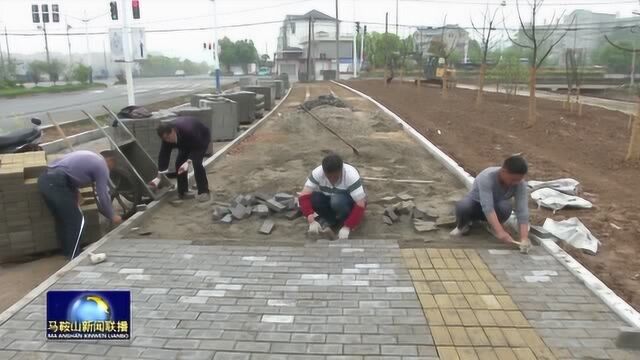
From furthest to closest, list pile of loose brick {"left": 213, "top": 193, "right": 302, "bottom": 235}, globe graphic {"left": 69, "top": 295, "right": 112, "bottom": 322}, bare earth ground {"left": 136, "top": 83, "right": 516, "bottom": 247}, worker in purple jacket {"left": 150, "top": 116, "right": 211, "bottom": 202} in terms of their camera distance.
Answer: worker in purple jacket {"left": 150, "top": 116, "right": 211, "bottom": 202}
pile of loose brick {"left": 213, "top": 193, "right": 302, "bottom": 235}
bare earth ground {"left": 136, "top": 83, "right": 516, "bottom": 247}
globe graphic {"left": 69, "top": 295, "right": 112, "bottom": 322}

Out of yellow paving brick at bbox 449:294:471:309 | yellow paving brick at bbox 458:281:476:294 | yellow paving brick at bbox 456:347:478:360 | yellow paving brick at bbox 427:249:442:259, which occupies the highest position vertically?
yellow paving brick at bbox 427:249:442:259

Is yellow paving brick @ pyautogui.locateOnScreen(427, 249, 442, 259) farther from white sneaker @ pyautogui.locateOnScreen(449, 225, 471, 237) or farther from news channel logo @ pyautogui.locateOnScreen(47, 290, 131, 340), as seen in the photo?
news channel logo @ pyautogui.locateOnScreen(47, 290, 131, 340)

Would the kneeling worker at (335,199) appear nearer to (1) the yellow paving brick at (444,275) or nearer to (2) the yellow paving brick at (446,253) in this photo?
(2) the yellow paving brick at (446,253)

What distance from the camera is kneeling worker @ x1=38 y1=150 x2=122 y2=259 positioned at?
529cm

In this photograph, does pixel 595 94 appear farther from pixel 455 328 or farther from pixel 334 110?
pixel 455 328

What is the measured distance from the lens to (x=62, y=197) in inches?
210

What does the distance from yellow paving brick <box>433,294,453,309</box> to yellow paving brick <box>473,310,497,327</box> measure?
0.64 feet

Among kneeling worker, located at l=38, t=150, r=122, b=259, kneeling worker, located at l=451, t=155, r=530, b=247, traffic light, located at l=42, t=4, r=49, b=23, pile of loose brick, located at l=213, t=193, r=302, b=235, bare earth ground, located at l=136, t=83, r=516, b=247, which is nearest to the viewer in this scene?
kneeling worker, located at l=451, t=155, r=530, b=247

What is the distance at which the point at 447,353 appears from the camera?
3.39 metres

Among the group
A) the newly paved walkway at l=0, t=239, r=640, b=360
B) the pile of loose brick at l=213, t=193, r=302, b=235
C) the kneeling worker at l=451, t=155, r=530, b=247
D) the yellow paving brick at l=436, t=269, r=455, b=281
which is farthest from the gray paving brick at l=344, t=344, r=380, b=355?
the pile of loose brick at l=213, t=193, r=302, b=235

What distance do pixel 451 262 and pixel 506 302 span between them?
86cm

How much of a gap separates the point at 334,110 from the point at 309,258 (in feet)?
48.3

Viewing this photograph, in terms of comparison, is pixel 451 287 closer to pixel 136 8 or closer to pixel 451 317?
pixel 451 317

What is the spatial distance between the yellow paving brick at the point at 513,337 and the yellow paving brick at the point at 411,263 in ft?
4.07
